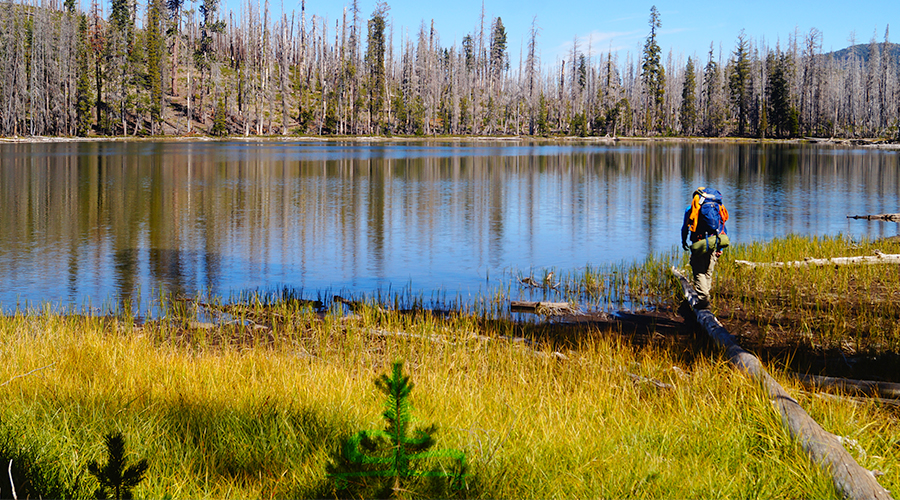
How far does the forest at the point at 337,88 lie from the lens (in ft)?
295

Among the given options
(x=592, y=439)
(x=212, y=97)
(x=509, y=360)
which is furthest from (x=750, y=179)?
(x=212, y=97)

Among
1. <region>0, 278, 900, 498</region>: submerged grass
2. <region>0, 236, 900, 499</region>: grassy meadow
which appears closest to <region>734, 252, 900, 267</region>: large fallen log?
<region>0, 236, 900, 499</region>: grassy meadow

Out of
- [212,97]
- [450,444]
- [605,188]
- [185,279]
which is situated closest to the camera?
[450,444]

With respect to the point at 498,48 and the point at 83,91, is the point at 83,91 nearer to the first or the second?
the point at 83,91

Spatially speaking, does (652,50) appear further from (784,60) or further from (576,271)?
(576,271)

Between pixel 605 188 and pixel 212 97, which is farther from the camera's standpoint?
pixel 212 97

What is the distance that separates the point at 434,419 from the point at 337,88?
11044cm

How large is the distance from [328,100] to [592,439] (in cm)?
11198

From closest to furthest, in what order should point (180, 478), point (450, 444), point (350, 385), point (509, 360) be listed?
point (180, 478)
point (450, 444)
point (350, 385)
point (509, 360)

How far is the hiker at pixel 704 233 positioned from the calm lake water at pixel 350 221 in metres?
4.42

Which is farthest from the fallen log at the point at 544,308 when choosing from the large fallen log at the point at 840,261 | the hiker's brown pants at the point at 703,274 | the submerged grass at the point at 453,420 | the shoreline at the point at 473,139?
the shoreline at the point at 473,139

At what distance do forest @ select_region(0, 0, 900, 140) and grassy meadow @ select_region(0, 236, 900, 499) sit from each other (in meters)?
88.7

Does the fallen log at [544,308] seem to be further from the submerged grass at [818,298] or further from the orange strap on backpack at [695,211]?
the submerged grass at [818,298]

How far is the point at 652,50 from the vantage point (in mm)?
117500
